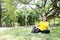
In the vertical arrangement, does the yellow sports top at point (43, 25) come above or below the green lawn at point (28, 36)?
above

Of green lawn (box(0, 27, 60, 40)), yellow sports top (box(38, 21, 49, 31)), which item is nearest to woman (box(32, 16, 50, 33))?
yellow sports top (box(38, 21, 49, 31))

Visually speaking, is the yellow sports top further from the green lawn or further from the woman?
the green lawn

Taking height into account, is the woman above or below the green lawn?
above

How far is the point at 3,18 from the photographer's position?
16.2 meters

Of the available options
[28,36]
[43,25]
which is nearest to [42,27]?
[43,25]

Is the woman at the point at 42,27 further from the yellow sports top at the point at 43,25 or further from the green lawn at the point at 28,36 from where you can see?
the green lawn at the point at 28,36

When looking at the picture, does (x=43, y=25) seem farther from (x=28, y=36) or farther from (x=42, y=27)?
(x=28, y=36)

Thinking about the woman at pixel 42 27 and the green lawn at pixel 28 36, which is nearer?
the green lawn at pixel 28 36

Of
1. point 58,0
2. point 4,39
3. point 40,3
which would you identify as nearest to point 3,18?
point 40,3

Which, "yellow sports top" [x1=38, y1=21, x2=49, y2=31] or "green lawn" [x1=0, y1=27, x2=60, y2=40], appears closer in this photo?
"green lawn" [x1=0, y1=27, x2=60, y2=40]

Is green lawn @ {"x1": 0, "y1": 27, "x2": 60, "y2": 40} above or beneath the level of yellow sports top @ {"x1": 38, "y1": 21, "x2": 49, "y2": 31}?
beneath

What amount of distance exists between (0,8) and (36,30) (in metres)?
8.92

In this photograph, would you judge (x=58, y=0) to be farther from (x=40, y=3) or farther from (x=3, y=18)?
(x=3, y=18)

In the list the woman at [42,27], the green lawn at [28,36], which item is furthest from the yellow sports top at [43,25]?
the green lawn at [28,36]
